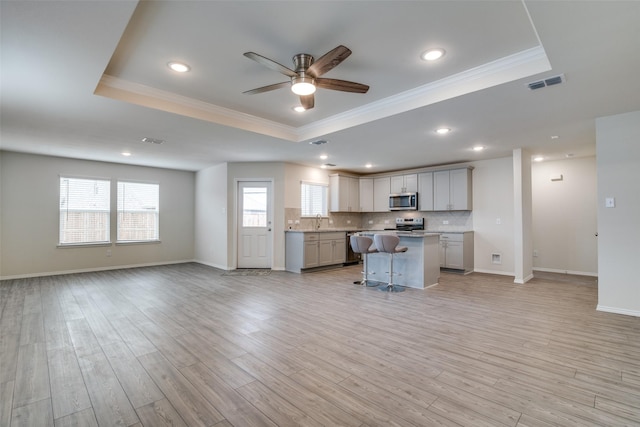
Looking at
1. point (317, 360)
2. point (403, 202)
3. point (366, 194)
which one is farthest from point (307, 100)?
point (366, 194)

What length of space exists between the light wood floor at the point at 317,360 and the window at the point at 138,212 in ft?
9.53

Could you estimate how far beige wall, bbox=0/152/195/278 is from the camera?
5.91 m

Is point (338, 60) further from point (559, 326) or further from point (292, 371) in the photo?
point (559, 326)

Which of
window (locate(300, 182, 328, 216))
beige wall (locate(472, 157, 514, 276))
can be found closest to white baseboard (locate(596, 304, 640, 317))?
beige wall (locate(472, 157, 514, 276))

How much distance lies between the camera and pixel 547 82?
288 centimetres

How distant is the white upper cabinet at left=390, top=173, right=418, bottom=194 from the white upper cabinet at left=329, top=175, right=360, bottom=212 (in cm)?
113

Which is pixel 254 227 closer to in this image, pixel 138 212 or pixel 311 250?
pixel 311 250

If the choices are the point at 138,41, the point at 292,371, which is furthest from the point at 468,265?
the point at 138,41

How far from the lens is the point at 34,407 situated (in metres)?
1.90

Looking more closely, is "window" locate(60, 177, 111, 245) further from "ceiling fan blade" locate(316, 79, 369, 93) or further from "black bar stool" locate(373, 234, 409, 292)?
"ceiling fan blade" locate(316, 79, 369, 93)

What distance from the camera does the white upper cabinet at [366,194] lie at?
8562 millimetres

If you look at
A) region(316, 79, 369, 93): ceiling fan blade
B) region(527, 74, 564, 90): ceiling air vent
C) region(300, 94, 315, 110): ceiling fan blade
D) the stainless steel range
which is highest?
region(527, 74, 564, 90): ceiling air vent

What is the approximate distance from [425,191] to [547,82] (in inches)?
178

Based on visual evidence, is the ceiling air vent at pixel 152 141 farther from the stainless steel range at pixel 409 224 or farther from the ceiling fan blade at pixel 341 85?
the stainless steel range at pixel 409 224
